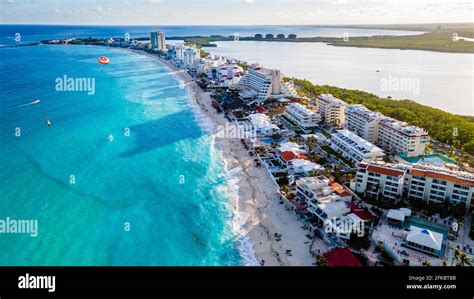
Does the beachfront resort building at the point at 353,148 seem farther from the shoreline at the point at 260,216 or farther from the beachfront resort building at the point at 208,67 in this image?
the beachfront resort building at the point at 208,67

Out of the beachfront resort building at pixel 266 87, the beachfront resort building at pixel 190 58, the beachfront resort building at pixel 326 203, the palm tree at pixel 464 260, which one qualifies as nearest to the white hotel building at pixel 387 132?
the beachfront resort building at pixel 326 203

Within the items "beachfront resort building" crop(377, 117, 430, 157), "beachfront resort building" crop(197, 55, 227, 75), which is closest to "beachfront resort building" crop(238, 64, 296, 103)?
"beachfront resort building" crop(197, 55, 227, 75)

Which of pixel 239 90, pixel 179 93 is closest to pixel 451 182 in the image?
pixel 239 90

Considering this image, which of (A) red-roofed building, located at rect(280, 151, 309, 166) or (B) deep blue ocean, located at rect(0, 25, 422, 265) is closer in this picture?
(B) deep blue ocean, located at rect(0, 25, 422, 265)

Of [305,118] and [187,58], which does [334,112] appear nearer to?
[305,118]

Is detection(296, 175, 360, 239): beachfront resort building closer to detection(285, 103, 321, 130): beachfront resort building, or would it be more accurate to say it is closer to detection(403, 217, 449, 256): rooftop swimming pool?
detection(403, 217, 449, 256): rooftop swimming pool

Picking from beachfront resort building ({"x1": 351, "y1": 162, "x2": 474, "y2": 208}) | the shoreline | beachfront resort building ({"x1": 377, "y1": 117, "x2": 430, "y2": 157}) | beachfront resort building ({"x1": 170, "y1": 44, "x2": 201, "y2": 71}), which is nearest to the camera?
the shoreline
